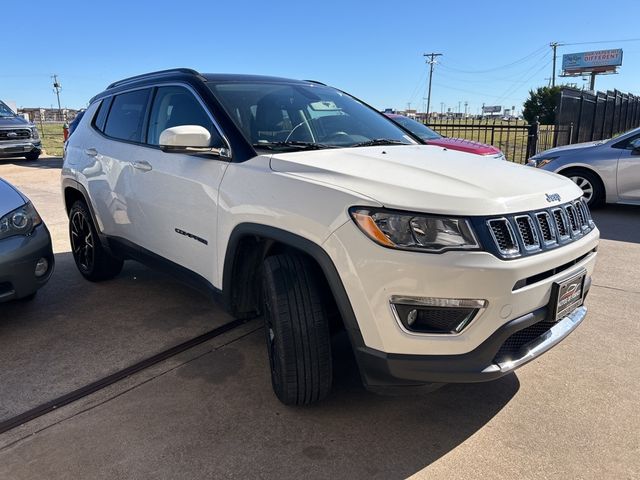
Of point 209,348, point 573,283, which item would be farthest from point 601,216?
point 209,348

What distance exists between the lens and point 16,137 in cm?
1489

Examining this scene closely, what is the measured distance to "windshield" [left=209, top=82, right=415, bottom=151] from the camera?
10.0 ft

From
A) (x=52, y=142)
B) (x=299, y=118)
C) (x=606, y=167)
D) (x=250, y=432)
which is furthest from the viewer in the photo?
(x=52, y=142)

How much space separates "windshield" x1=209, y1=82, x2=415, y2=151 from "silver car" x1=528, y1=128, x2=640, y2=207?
550cm

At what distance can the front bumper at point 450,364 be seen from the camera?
2148 mm

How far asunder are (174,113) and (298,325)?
187 cm

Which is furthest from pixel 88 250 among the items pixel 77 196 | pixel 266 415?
pixel 266 415

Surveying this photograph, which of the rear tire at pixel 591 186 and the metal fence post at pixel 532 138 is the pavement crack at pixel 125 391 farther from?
the metal fence post at pixel 532 138

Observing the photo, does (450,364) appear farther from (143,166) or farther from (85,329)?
(85,329)

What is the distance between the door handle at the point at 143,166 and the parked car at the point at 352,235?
0.01m

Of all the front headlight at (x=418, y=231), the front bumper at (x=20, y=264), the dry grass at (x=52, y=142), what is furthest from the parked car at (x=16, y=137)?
the front headlight at (x=418, y=231)

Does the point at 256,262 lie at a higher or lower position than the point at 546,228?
lower

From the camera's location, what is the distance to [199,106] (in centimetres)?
322

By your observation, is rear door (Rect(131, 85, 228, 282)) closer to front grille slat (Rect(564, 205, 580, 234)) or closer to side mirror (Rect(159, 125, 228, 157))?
side mirror (Rect(159, 125, 228, 157))
